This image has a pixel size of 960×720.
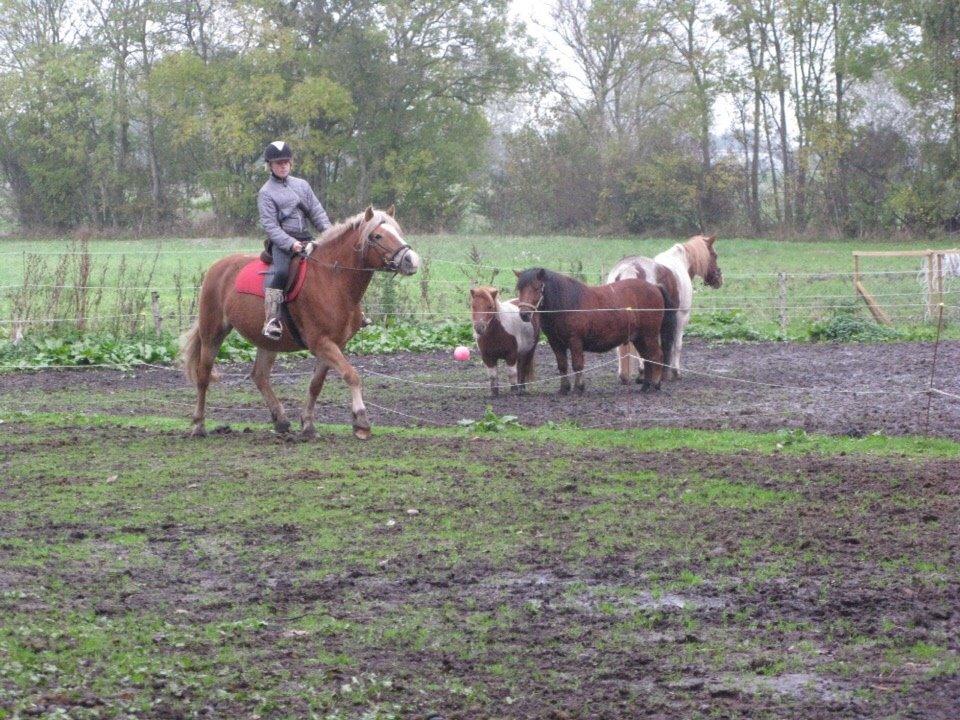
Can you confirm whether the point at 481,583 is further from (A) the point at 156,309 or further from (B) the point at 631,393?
(A) the point at 156,309

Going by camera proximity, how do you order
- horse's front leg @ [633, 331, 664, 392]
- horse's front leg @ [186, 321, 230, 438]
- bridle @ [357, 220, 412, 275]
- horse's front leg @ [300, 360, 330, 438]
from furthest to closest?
horse's front leg @ [633, 331, 664, 392] < horse's front leg @ [186, 321, 230, 438] < horse's front leg @ [300, 360, 330, 438] < bridle @ [357, 220, 412, 275]

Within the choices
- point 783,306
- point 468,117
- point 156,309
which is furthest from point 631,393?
point 468,117

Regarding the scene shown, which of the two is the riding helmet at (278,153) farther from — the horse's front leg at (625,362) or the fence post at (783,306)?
the fence post at (783,306)

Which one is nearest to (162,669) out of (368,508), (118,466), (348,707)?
(348,707)

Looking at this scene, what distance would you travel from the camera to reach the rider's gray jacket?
33.7 ft

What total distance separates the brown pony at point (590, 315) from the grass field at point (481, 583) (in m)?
3.76

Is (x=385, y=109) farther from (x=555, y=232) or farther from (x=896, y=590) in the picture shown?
(x=896, y=590)

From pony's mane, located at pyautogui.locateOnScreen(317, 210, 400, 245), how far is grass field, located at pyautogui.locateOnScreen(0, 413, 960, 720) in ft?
6.37

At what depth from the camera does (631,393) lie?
42.8ft

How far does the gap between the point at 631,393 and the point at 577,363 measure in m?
0.81

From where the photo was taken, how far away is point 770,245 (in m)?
39.3

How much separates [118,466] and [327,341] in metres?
2.08

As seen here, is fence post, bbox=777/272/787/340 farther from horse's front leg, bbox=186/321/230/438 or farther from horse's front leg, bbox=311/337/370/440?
horse's front leg, bbox=186/321/230/438

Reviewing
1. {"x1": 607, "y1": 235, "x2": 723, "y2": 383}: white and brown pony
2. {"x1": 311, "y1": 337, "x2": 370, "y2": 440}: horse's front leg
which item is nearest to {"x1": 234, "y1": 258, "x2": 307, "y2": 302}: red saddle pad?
{"x1": 311, "y1": 337, "x2": 370, "y2": 440}: horse's front leg
